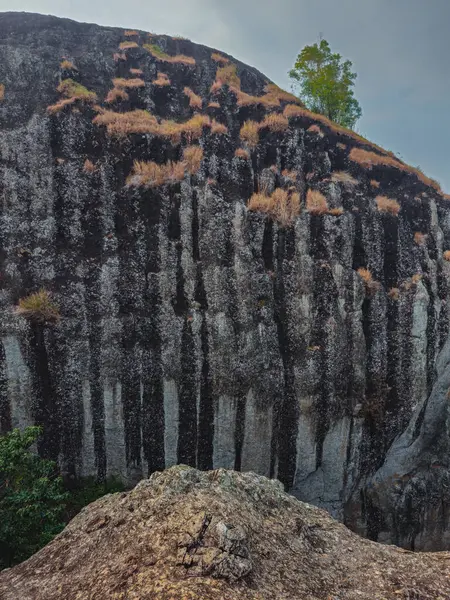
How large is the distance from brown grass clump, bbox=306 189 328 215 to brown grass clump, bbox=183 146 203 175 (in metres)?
5.62

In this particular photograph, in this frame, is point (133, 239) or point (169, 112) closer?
point (133, 239)

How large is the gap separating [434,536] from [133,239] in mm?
18404

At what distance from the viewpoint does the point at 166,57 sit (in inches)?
994

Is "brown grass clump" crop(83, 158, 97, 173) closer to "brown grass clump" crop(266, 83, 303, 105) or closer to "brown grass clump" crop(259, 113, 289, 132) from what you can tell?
"brown grass clump" crop(259, 113, 289, 132)

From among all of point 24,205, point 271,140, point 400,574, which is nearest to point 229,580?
point 400,574

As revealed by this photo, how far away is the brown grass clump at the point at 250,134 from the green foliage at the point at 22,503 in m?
16.7

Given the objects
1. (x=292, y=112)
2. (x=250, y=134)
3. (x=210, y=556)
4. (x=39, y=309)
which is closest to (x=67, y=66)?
(x=250, y=134)

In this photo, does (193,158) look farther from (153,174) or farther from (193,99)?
(193,99)

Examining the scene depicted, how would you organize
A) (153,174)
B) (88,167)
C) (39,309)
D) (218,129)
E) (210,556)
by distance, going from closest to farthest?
(210,556) → (39,309) → (88,167) → (153,174) → (218,129)

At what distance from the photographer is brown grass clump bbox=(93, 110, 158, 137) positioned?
18.8 metres

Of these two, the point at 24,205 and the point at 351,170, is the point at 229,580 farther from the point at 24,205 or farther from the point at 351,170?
the point at 351,170

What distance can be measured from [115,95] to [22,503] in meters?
19.7

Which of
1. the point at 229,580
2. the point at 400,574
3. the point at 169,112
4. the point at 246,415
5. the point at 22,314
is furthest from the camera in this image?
the point at 169,112

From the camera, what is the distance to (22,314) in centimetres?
1538
